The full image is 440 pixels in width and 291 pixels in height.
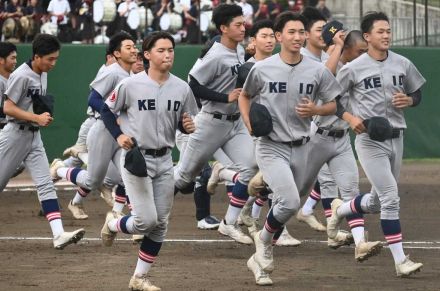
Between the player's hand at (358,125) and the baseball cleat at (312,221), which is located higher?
the player's hand at (358,125)

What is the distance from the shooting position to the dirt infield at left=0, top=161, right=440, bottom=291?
10203 mm

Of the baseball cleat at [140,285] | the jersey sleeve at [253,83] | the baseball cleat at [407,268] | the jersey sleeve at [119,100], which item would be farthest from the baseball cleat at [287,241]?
the jersey sleeve at [119,100]

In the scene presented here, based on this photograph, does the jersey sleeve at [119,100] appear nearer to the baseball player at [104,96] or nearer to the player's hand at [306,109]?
the player's hand at [306,109]

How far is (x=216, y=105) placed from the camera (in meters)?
13.1

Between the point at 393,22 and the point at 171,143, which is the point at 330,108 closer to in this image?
the point at 171,143

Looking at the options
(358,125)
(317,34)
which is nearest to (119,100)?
(358,125)

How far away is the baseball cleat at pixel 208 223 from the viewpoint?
552 inches

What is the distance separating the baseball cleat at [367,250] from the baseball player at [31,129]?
107 inches

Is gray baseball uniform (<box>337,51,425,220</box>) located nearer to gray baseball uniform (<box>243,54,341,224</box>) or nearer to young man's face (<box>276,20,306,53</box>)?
gray baseball uniform (<box>243,54,341,224</box>)

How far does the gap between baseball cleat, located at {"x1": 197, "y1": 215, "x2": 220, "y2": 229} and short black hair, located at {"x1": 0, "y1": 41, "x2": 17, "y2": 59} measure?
292cm

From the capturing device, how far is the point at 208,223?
14078 millimetres

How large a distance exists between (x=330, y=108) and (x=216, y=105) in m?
2.77

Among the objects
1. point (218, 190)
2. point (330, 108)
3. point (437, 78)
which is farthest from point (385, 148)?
point (437, 78)

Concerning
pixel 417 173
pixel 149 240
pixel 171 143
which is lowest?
pixel 417 173
